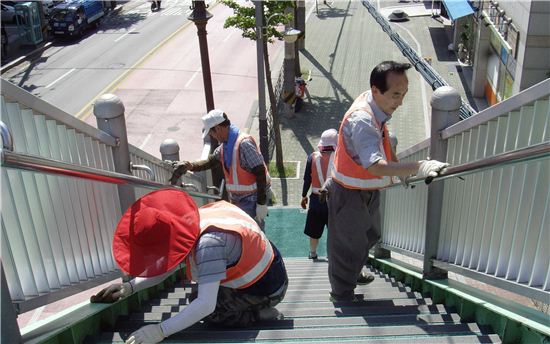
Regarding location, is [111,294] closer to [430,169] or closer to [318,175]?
[430,169]

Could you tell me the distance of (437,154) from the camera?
413cm

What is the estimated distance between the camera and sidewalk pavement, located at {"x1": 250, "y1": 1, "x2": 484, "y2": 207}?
619 inches

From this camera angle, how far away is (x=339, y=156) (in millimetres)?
4074

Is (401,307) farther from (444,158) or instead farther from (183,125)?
(183,125)

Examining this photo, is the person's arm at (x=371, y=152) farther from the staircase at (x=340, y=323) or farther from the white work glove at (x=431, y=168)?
the staircase at (x=340, y=323)

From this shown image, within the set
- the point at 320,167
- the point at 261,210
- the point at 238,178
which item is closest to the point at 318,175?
the point at 320,167

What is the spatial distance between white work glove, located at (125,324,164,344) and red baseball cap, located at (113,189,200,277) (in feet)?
0.83

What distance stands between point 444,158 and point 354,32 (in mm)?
23093

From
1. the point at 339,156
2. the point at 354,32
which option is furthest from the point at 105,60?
the point at 339,156

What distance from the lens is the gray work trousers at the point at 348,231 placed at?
4137 mm

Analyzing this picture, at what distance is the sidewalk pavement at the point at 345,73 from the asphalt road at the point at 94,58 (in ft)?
20.0

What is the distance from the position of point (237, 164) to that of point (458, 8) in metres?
17.7

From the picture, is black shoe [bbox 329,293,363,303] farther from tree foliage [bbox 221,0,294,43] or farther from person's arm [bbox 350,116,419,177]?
tree foliage [bbox 221,0,294,43]

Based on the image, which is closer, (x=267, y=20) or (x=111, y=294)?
(x=111, y=294)
